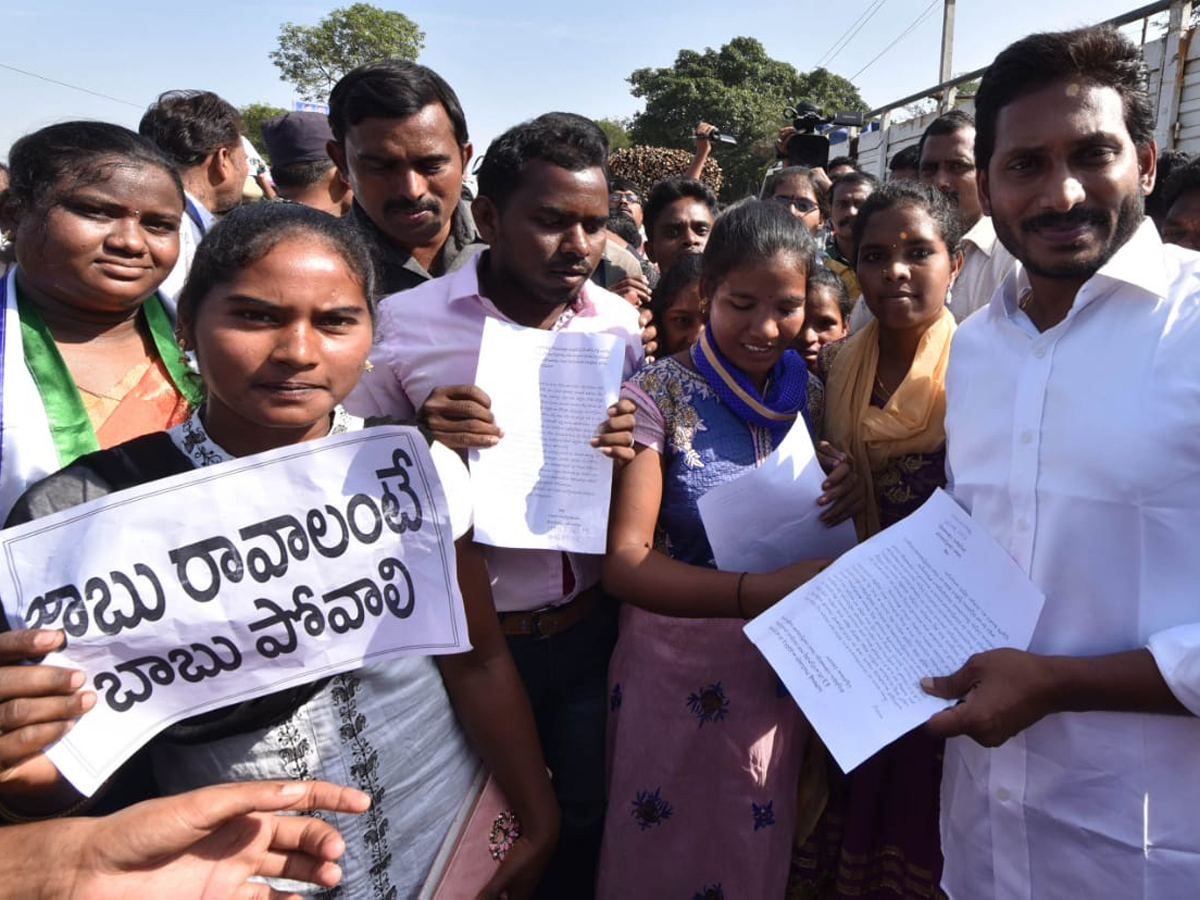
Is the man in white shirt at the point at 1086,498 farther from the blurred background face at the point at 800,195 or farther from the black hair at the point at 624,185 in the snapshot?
the black hair at the point at 624,185

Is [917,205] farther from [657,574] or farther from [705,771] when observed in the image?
[705,771]

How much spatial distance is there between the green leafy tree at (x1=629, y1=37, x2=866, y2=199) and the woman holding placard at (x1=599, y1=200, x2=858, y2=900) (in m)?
37.2

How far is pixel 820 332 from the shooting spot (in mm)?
2676

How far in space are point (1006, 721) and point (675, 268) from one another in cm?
176

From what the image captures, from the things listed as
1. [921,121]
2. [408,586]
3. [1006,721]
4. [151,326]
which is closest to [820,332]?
[1006,721]

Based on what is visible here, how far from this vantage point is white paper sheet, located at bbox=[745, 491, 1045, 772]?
138cm

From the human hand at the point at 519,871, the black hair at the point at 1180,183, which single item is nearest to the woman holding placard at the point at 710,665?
the human hand at the point at 519,871

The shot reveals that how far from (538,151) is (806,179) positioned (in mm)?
4143

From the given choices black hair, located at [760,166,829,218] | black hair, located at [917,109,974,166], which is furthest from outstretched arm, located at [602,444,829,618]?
black hair, located at [760,166,829,218]

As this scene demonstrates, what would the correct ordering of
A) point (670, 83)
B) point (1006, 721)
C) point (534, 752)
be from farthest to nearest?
1. point (670, 83)
2. point (534, 752)
3. point (1006, 721)

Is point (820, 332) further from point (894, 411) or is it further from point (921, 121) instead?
point (921, 121)

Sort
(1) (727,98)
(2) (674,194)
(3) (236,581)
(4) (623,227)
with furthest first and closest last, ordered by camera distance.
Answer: (1) (727,98)
(4) (623,227)
(2) (674,194)
(3) (236,581)

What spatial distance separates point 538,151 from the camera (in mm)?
1921

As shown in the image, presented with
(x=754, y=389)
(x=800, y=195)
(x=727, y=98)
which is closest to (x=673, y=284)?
(x=754, y=389)
